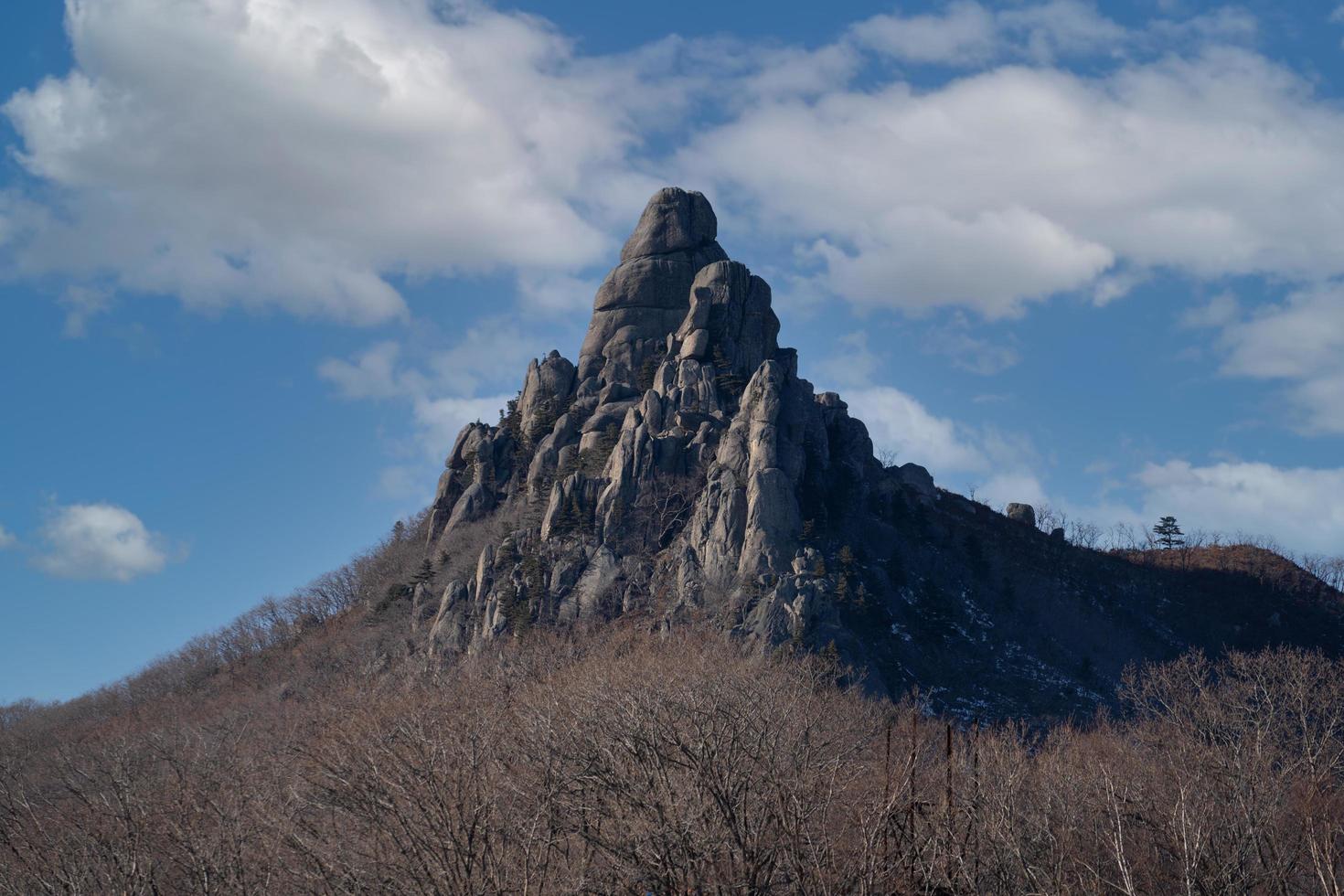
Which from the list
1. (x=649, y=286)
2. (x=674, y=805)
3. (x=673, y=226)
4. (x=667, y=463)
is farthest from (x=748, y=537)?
(x=674, y=805)

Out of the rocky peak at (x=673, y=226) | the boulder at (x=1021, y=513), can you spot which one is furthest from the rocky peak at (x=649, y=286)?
the boulder at (x=1021, y=513)

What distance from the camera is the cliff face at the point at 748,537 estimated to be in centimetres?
6862

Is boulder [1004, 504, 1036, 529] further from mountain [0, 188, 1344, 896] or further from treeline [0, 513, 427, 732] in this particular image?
treeline [0, 513, 427, 732]

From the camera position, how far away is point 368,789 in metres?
27.5

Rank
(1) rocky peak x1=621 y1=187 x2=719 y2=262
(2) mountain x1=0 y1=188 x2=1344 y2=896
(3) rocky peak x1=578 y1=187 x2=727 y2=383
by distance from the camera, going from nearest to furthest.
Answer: (2) mountain x1=0 y1=188 x2=1344 y2=896
(3) rocky peak x1=578 y1=187 x2=727 y2=383
(1) rocky peak x1=621 y1=187 x2=719 y2=262

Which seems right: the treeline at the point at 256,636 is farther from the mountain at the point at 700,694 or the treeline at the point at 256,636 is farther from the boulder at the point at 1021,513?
the boulder at the point at 1021,513

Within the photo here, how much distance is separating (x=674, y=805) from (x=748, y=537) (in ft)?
144

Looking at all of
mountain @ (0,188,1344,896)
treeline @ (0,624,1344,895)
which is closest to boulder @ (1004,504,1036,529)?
mountain @ (0,188,1344,896)

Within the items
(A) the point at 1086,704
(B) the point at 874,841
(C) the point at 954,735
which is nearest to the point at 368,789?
(B) the point at 874,841

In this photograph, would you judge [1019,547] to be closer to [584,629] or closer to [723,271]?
[723,271]

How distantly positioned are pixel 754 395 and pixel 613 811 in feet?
164

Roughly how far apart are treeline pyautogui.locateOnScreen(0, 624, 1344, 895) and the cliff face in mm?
16583

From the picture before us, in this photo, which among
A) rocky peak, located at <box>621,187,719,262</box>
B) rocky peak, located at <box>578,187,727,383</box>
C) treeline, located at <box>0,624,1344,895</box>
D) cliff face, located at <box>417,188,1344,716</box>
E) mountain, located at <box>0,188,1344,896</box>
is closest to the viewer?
treeline, located at <box>0,624,1344,895</box>

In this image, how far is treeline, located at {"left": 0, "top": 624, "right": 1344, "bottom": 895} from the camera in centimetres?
2392
